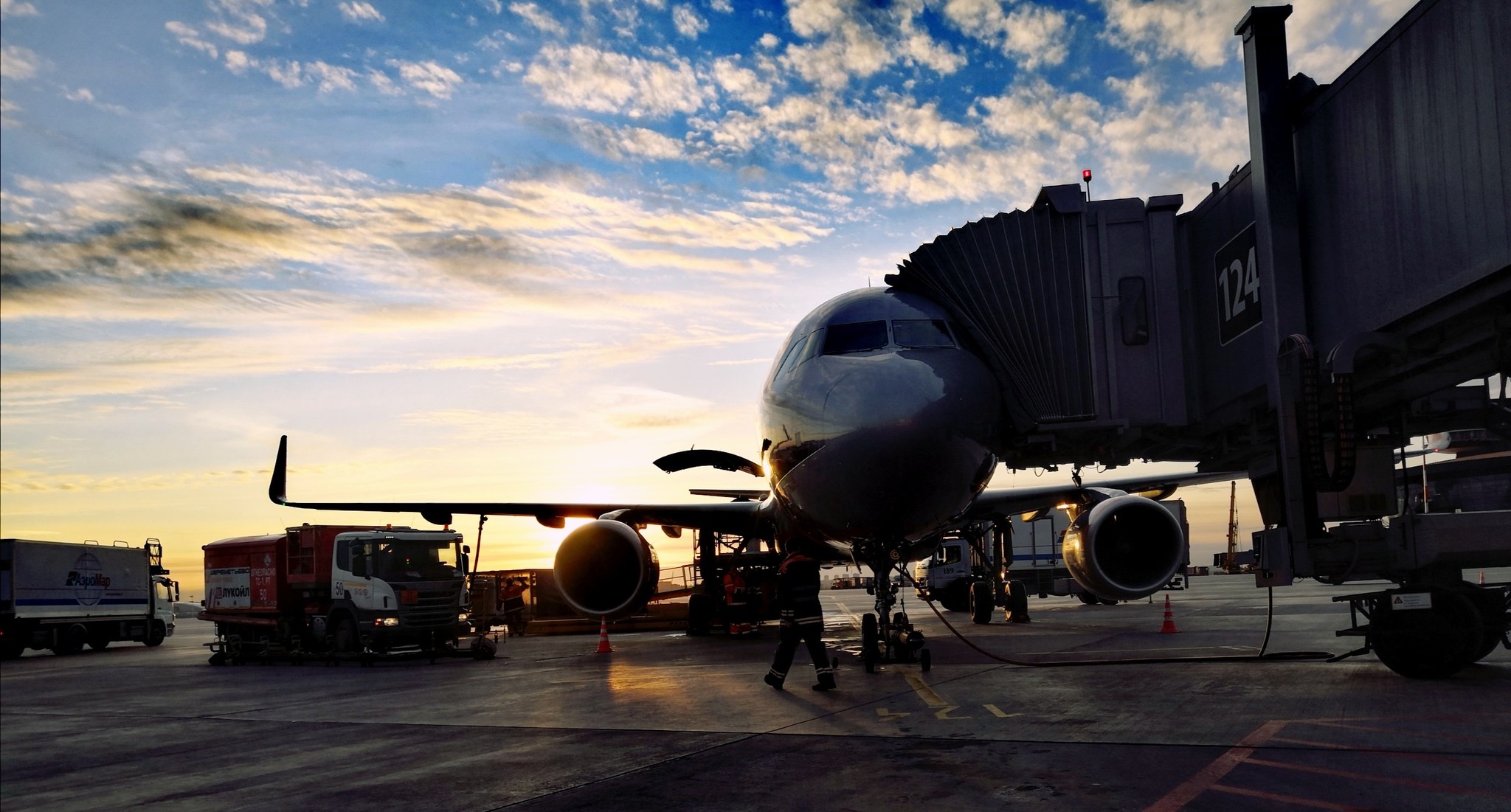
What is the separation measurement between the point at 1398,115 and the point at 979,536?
1162 cm

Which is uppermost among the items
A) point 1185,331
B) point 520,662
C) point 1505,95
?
point 1505,95

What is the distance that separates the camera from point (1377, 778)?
5.80 metres

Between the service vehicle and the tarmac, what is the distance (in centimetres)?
1534

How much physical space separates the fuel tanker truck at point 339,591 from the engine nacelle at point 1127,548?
11850mm

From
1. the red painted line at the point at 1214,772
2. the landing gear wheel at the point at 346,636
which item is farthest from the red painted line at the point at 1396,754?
the landing gear wheel at the point at 346,636

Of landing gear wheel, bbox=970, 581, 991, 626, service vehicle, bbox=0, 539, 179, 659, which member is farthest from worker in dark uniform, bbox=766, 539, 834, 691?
service vehicle, bbox=0, 539, 179, 659

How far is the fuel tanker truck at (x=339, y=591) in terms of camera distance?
20297 mm

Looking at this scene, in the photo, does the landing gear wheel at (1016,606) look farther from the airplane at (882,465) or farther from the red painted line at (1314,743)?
the red painted line at (1314,743)

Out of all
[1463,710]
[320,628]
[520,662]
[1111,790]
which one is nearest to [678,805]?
[1111,790]

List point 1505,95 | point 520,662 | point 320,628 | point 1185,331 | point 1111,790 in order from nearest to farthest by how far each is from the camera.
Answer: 1. point 1111,790
2. point 1505,95
3. point 1185,331
4. point 520,662
5. point 320,628

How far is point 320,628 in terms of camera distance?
21.5 m

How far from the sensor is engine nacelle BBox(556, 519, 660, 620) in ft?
46.8

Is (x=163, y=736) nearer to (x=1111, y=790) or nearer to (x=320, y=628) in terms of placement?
(x=1111, y=790)

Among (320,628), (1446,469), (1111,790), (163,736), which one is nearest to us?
(1111,790)
